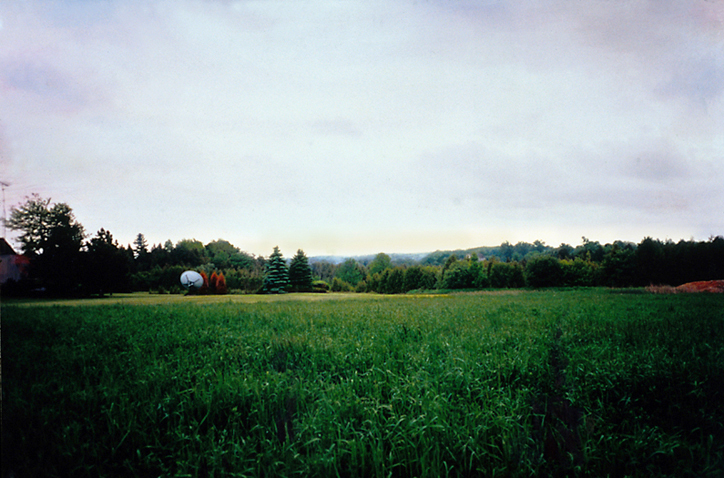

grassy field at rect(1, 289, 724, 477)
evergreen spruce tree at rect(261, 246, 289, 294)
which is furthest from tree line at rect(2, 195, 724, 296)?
grassy field at rect(1, 289, 724, 477)

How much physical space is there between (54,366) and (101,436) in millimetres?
1585

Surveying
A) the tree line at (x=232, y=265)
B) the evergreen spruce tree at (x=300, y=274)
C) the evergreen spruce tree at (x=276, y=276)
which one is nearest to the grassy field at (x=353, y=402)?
the tree line at (x=232, y=265)

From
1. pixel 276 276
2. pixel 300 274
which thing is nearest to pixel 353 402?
pixel 276 276

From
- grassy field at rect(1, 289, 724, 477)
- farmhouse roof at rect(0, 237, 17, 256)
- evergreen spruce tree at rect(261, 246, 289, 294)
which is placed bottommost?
grassy field at rect(1, 289, 724, 477)

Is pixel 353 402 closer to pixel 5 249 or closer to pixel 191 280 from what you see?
pixel 5 249

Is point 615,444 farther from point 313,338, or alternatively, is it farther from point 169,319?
point 169,319

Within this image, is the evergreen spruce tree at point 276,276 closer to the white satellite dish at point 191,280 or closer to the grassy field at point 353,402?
the white satellite dish at point 191,280

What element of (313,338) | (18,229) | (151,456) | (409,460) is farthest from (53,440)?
(313,338)

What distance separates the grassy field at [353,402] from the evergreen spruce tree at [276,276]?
15.8 ft

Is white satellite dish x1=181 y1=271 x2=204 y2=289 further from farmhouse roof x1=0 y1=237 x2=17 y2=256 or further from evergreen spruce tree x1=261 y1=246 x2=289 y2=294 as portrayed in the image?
farmhouse roof x1=0 y1=237 x2=17 y2=256

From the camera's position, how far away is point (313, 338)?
4.62m

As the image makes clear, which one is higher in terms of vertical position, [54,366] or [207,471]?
[54,366]

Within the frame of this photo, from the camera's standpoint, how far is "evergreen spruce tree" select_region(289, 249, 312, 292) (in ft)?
31.7

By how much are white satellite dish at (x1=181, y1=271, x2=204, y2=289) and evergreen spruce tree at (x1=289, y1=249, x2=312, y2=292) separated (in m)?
2.82
